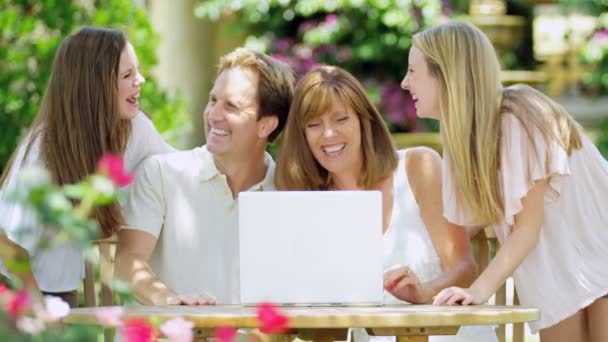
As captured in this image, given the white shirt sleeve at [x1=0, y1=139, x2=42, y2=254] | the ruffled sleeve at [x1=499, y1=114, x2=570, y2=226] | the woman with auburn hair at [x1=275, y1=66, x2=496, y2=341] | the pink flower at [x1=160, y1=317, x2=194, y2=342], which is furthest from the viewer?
the woman with auburn hair at [x1=275, y1=66, x2=496, y2=341]

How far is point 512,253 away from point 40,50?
3541mm

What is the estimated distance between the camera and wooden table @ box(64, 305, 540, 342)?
278cm

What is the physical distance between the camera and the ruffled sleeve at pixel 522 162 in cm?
322

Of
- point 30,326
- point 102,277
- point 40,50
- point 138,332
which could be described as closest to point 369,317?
point 138,332

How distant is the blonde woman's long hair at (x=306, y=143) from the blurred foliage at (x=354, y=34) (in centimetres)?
502

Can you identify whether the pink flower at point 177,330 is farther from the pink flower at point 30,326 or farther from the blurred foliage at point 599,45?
the blurred foliage at point 599,45

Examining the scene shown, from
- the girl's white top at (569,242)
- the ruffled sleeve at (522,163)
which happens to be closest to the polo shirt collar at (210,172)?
the girl's white top at (569,242)

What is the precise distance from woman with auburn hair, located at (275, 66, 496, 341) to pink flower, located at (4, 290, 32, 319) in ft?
5.78

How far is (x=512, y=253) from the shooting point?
320 centimetres

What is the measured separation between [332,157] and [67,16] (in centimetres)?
302

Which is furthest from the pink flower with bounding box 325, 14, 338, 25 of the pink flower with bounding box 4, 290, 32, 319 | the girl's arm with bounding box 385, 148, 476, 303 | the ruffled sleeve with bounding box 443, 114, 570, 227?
the pink flower with bounding box 4, 290, 32, 319

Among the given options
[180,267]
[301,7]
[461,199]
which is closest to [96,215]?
[180,267]

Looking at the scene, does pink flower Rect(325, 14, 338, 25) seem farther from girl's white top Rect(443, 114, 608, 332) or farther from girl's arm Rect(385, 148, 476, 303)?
girl's white top Rect(443, 114, 608, 332)

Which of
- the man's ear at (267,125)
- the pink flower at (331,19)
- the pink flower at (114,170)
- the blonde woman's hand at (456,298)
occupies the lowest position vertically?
the blonde woman's hand at (456,298)
